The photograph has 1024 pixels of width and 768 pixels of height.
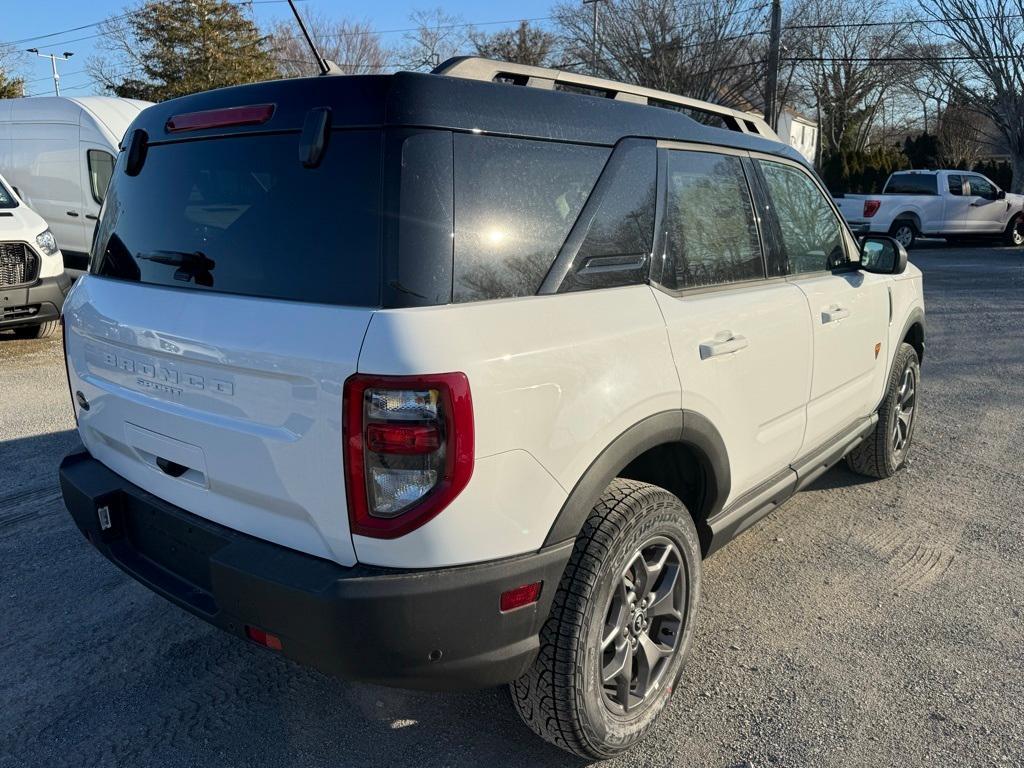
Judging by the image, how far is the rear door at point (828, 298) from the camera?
3.33 m

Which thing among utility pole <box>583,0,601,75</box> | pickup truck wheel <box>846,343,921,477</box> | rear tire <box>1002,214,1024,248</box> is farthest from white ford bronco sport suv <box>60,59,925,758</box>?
utility pole <box>583,0,601,75</box>

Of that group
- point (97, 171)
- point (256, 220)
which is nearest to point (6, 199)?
point (97, 171)

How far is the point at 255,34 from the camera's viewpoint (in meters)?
28.9

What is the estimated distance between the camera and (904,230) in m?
19.0

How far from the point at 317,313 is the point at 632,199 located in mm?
1089

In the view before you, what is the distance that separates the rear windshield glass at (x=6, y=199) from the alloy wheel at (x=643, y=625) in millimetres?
8467

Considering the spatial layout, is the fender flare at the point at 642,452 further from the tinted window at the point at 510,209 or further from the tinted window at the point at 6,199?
→ the tinted window at the point at 6,199

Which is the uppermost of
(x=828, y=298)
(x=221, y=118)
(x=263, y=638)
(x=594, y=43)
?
(x=594, y=43)

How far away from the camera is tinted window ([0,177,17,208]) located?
27.1ft

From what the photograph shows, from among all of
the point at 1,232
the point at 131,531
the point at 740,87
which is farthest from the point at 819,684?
the point at 740,87

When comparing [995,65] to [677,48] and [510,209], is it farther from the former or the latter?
[510,209]

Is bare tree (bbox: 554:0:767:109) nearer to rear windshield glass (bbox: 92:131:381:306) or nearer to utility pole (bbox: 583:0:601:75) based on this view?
utility pole (bbox: 583:0:601:75)

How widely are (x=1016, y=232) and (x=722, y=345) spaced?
21.4 meters

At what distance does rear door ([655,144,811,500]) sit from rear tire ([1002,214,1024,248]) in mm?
20556
